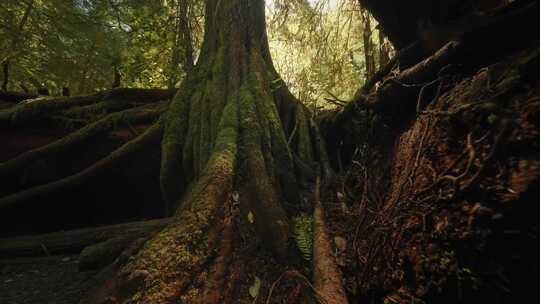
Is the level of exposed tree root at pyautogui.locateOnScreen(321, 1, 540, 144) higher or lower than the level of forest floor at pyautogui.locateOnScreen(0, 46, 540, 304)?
higher

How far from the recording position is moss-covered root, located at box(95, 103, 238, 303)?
4.57 feet

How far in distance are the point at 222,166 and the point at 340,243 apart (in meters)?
1.07

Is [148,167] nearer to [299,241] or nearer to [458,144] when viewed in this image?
[299,241]

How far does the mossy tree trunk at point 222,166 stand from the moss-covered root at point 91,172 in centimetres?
28

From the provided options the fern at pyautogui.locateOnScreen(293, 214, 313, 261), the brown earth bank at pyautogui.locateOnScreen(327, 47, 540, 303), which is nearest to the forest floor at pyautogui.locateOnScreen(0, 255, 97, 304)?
the fern at pyautogui.locateOnScreen(293, 214, 313, 261)

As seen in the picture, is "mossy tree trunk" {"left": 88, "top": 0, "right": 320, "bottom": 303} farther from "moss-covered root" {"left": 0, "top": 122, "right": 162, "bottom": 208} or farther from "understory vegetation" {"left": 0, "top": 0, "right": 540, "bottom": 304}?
"moss-covered root" {"left": 0, "top": 122, "right": 162, "bottom": 208}

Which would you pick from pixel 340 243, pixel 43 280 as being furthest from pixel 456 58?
pixel 43 280

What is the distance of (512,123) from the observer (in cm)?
133

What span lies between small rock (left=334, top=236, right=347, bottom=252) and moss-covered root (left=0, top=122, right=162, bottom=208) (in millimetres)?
2544

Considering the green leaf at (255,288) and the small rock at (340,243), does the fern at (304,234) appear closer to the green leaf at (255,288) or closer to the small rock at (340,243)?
the small rock at (340,243)

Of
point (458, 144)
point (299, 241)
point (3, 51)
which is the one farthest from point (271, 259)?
point (3, 51)

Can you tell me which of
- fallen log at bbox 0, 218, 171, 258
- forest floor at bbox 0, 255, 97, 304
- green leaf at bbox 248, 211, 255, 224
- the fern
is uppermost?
green leaf at bbox 248, 211, 255, 224

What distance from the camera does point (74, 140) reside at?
138 inches

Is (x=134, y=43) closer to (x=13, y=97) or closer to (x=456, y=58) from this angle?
(x=13, y=97)
